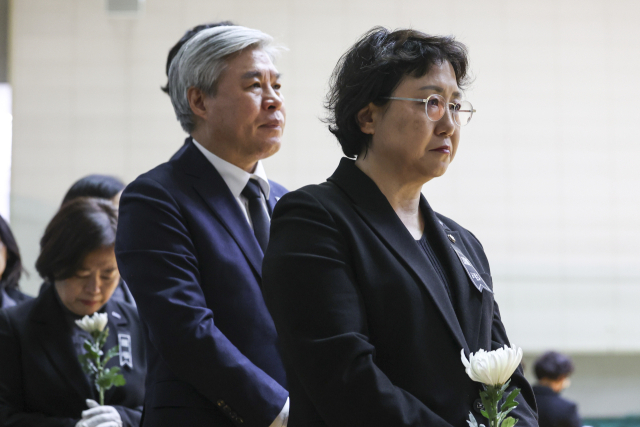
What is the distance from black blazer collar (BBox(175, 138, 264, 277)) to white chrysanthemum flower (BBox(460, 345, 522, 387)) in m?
0.78

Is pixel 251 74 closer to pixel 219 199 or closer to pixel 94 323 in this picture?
pixel 219 199

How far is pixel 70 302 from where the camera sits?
2650mm

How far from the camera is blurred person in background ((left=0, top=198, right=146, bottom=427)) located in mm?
2479

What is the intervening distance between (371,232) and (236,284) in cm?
55

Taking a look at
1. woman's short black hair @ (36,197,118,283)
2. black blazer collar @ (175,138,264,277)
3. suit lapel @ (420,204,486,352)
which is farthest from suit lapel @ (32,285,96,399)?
suit lapel @ (420,204,486,352)

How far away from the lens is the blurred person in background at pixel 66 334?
248 centimetres

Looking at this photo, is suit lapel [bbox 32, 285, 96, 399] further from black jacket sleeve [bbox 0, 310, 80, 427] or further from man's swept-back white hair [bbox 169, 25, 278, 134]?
man's swept-back white hair [bbox 169, 25, 278, 134]

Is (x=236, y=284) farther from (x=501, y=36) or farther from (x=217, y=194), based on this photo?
(x=501, y=36)

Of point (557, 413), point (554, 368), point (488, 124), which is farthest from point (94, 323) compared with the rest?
point (488, 124)

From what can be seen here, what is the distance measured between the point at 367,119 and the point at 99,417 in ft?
4.60

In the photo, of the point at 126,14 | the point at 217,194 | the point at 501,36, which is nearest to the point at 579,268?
the point at 501,36

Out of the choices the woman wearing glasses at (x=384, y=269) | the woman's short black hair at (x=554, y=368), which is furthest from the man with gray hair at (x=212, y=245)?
the woman's short black hair at (x=554, y=368)

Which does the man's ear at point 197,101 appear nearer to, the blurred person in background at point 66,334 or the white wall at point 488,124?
the blurred person in background at point 66,334

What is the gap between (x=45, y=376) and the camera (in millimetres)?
2500
